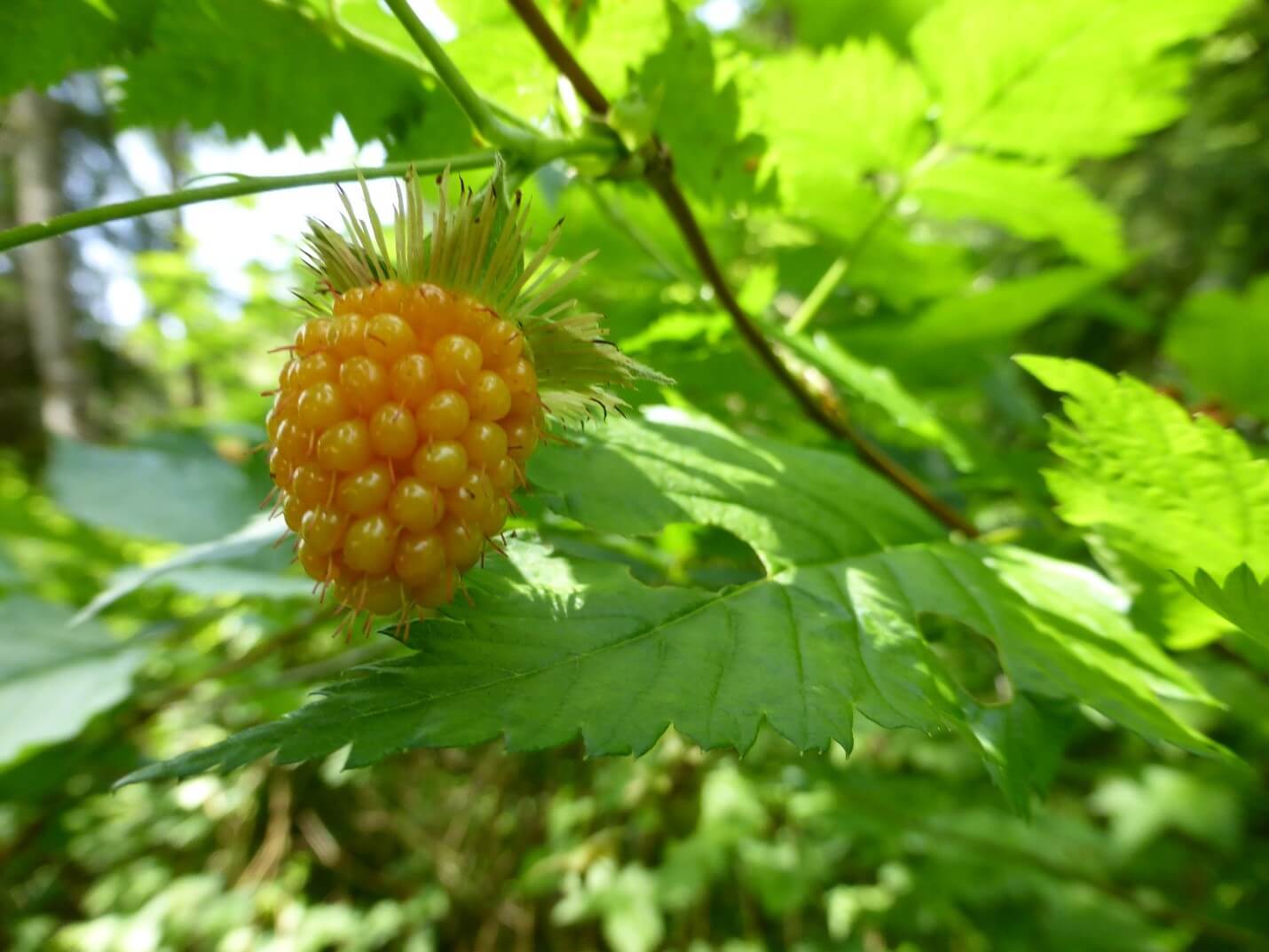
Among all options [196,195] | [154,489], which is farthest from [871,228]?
[154,489]

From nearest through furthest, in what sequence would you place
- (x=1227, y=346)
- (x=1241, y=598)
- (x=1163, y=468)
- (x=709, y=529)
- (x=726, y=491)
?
(x=1241, y=598), (x=1163, y=468), (x=726, y=491), (x=709, y=529), (x=1227, y=346)

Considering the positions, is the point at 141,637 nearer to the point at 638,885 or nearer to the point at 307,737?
the point at 638,885

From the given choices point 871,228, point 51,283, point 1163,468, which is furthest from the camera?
point 51,283

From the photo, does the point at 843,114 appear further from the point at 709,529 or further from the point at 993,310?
the point at 709,529

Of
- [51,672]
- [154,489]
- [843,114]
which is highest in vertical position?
[843,114]

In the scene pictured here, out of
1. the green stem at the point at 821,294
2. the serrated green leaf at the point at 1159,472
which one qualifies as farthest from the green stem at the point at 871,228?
the serrated green leaf at the point at 1159,472

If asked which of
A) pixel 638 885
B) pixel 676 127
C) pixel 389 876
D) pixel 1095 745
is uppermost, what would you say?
pixel 676 127

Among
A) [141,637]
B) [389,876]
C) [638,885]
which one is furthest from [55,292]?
[638,885]
